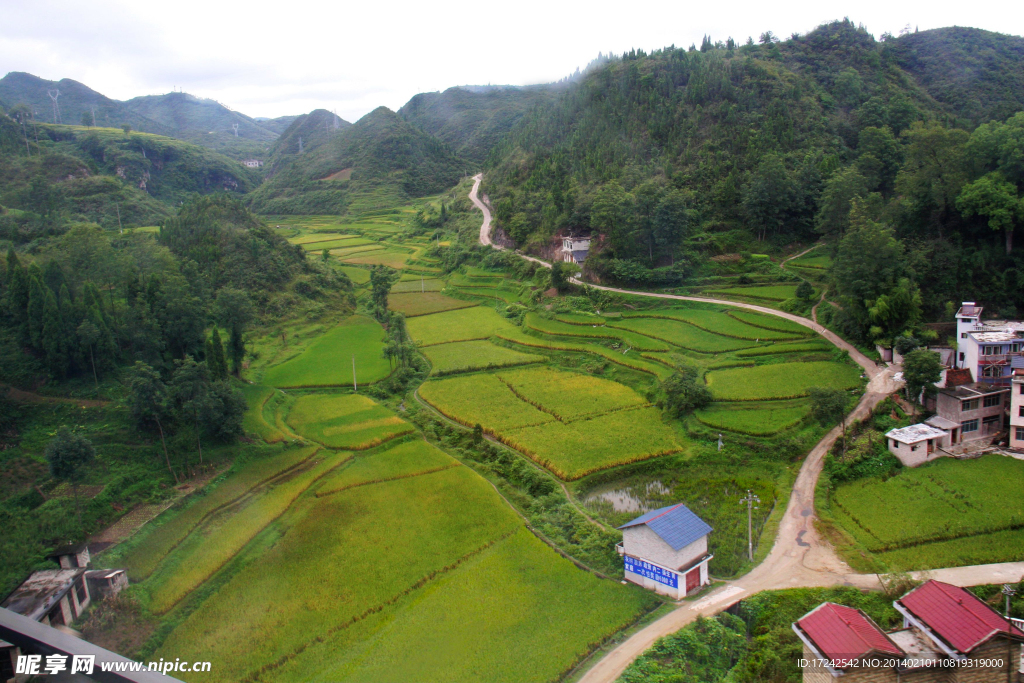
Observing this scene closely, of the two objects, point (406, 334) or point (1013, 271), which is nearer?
point (1013, 271)

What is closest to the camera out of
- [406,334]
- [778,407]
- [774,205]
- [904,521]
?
[904,521]

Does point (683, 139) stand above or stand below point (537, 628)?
above

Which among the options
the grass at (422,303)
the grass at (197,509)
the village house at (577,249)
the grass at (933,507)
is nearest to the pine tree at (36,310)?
the grass at (197,509)

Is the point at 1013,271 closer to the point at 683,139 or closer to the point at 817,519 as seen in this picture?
the point at 817,519

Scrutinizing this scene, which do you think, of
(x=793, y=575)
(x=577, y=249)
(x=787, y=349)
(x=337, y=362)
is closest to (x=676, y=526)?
(x=793, y=575)

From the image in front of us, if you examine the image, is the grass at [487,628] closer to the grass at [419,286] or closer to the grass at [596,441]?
the grass at [596,441]

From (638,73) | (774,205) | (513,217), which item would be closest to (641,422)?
(774,205)

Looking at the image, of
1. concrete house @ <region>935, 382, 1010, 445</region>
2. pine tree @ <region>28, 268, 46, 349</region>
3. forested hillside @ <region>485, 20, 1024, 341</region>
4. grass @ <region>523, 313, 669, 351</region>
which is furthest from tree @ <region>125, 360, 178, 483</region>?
forested hillside @ <region>485, 20, 1024, 341</region>
